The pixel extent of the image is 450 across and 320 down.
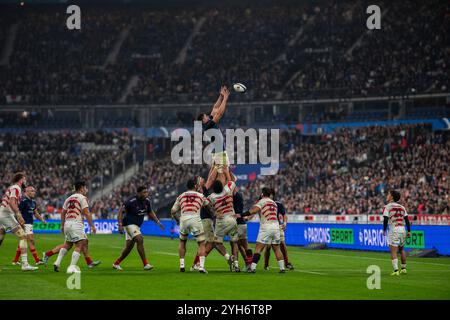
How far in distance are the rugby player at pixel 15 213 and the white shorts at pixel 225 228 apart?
526 cm

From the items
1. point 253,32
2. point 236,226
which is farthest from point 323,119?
point 236,226

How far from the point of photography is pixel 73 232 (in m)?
22.1

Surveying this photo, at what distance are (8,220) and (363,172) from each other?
33280mm

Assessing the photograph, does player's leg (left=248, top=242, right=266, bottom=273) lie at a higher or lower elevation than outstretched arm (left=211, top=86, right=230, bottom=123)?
lower

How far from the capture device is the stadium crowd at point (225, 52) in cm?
6850

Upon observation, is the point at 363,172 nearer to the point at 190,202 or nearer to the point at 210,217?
the point at 210,217

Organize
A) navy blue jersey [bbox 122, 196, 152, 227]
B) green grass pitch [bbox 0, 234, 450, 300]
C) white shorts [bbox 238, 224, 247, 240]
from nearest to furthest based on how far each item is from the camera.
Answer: green grass pitch [bbox 0, 234, 450, 300], navy blue jersey [bbox 122, 196, 152, 227], white shorts [bbox 238, 224, 247, 240]

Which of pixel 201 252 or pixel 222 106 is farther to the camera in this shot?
pixel 222 106

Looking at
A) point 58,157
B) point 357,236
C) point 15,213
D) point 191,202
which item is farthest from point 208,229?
point 58,157

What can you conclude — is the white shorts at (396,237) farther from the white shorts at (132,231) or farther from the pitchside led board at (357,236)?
the pitchside led board at (357,236)

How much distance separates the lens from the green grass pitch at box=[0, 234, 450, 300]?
17.2m

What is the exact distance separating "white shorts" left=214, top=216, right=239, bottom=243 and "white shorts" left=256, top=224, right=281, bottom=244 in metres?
0.99

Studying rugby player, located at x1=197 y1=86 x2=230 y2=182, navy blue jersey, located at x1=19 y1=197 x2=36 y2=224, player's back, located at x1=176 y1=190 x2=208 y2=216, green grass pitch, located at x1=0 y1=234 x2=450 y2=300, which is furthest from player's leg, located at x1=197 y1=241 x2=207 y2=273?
navy blue jersey, located at x1=19 y1=197 x2=36 y2=224

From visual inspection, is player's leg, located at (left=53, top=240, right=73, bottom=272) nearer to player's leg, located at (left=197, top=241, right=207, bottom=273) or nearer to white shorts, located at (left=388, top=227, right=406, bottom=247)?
player's leg, located at (left=197, top=241, right=207, bottom=273)
